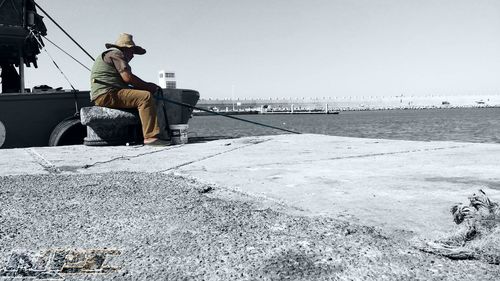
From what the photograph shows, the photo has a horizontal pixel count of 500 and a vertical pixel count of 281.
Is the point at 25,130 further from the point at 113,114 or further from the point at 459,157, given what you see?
the point at 459,157

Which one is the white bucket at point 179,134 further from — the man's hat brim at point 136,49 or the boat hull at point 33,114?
the boat hull at point 33,114

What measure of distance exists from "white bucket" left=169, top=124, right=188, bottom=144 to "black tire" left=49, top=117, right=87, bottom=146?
2.34 m

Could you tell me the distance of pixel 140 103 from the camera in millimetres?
7109

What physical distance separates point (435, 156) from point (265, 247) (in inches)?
142

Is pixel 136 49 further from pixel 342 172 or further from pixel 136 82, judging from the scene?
pixel 342 172

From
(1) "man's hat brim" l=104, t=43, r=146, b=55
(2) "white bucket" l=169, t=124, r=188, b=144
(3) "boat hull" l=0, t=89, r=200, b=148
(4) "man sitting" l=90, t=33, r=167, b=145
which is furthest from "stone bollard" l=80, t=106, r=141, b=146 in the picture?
(1) "man's hat brim" l=104, t=43, r=146, b=55

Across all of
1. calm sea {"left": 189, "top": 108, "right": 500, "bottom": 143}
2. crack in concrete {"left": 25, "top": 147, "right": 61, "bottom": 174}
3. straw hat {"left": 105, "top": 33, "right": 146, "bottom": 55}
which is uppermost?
straw hat {"left": 105, "top": 33, "right": 146, "bottom": 55}

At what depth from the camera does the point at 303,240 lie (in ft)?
6.11

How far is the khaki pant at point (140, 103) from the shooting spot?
706 cm

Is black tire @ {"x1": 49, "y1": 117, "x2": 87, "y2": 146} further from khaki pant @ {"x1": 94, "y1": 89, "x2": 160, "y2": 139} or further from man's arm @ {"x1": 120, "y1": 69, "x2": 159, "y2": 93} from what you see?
man's arm @ {"x1": 120, "y1": 69, "x2": 159, "y2": 93}

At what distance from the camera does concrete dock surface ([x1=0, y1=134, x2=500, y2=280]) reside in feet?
7.25

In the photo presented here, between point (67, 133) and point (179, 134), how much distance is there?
261cm

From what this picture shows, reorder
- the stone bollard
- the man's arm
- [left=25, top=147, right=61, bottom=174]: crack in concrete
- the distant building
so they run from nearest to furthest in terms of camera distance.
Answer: [left=25, top=147, right=61, bottom=174]: crack in concrete < the man's arm < the stone bollard < the distant building

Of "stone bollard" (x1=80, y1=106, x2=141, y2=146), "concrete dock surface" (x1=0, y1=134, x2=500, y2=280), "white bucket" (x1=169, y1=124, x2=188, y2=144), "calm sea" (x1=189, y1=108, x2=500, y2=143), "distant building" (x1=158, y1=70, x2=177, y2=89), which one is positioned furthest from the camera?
"calm sea" (x1=189, y1=108, x2=500, y2=143)
